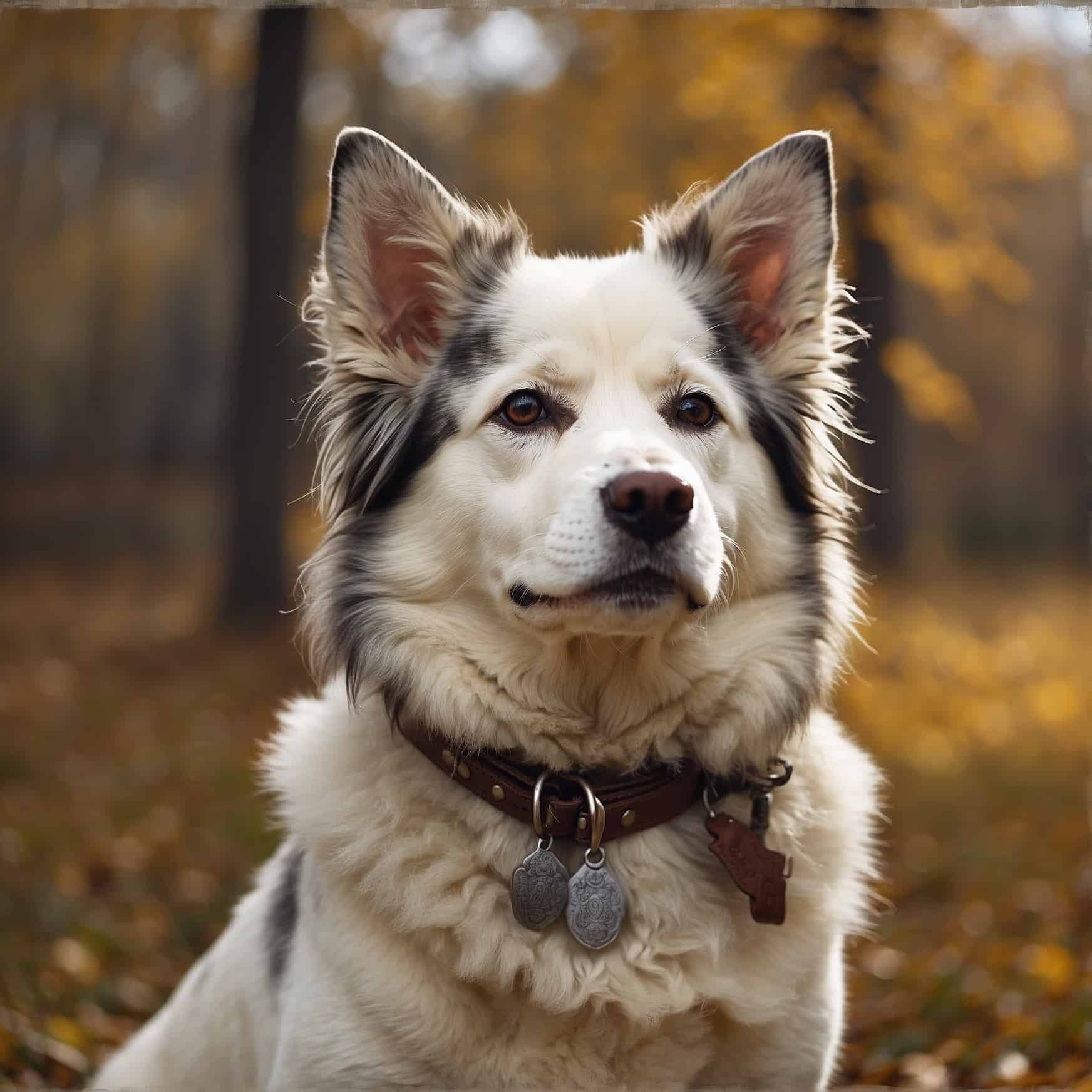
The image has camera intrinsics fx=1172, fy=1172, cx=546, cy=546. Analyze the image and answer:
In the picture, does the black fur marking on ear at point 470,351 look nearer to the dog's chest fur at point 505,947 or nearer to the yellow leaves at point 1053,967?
the dog's chest fur at point 505,947

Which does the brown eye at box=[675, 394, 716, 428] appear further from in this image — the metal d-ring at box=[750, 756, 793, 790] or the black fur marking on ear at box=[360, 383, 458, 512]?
the metal d-ring at box=[750, 756, 793, 790]

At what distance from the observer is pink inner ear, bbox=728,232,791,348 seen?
3096 mm

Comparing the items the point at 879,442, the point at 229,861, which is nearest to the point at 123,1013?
the point at 229,861

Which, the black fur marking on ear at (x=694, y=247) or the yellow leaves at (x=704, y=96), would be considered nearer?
the black fur marking on ear at (x=694, y=247)

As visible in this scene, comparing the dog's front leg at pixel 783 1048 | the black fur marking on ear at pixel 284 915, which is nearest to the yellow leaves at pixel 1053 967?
the dog's front leg at pixel 783 1048

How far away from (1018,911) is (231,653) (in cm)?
618

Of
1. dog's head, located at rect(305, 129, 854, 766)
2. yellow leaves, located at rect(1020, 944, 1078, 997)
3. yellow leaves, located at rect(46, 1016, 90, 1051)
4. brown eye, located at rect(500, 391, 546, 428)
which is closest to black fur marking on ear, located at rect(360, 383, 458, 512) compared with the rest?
dog's head, located at rect(305, 129, 854, 766)

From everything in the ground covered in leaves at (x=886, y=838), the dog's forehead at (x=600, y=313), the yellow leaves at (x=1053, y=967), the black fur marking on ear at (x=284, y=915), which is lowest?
the ground covered in leaves at (x=886, y=838)

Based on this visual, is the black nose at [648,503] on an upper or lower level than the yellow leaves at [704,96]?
lower

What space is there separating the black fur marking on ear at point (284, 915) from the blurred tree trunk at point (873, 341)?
225 centimetres

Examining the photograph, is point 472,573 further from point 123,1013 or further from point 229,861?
Answer: point 229,861

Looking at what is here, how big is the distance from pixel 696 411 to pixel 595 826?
40.0 inches

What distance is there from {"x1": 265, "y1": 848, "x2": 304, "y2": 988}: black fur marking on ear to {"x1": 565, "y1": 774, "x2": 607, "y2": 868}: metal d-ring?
0.75m

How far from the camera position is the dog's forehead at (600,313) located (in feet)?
9.17
